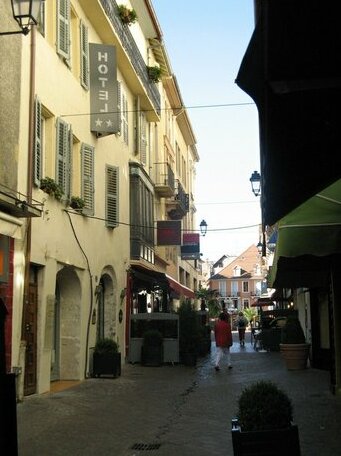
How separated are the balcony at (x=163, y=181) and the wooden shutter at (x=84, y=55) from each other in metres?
10.6

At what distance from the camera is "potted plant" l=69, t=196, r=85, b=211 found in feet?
48.1

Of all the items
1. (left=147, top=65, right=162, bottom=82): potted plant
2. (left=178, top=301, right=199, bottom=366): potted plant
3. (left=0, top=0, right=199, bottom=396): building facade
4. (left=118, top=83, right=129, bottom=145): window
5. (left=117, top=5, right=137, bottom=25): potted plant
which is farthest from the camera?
(left=147, top=65, right=162, bottom=82): potted plant

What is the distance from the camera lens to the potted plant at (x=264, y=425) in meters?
5.05

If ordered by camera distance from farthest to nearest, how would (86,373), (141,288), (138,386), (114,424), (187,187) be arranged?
(187,187) < (141,288) < (86,373) < (138,386) < (114,424)

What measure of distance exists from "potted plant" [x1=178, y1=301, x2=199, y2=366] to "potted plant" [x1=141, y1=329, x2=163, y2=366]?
81 centimetres

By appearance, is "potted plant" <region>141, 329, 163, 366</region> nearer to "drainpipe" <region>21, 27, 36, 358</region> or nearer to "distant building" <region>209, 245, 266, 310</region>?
"drainpipe" <region>21, 27, 36, 358</region>

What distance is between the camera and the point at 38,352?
41.4 feet

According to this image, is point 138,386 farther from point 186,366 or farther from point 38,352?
point 186,366

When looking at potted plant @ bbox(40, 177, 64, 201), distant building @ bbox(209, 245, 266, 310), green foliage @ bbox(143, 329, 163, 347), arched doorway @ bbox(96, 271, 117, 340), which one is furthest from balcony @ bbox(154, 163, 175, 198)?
distant building @ bbox(209, 245, 266, 310)

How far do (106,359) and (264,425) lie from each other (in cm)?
1045

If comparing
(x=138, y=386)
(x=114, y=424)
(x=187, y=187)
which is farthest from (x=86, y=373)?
(x=187, y=187)

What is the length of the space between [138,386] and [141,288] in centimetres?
1027

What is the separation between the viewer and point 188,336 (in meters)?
19.0

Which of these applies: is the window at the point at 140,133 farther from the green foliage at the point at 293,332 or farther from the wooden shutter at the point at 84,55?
the green foliage at the point at 293,332
